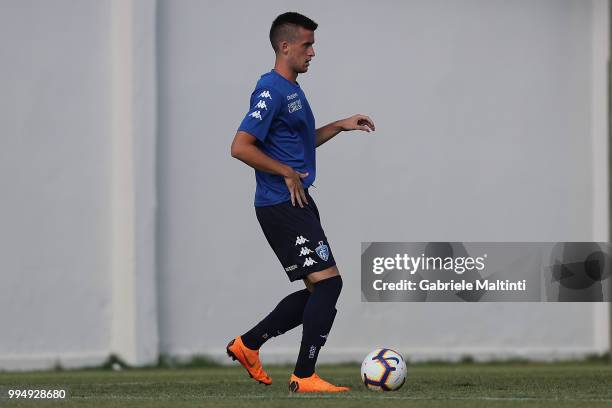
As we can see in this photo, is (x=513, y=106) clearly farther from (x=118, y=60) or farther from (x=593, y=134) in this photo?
(x=118, y=60)

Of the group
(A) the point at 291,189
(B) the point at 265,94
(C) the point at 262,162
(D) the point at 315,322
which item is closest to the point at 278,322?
(D) the point at 315,322

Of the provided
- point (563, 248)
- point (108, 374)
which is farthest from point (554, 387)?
point (563, 248)

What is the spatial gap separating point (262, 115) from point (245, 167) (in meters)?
4.49

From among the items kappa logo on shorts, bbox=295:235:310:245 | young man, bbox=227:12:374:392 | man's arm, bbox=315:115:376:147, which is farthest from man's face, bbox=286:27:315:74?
kappa logo on shorts, bbox=295:235:310:245

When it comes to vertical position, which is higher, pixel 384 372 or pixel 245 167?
pixel 245 167

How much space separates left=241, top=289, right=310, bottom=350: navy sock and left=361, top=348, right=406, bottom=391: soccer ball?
47 centimetres

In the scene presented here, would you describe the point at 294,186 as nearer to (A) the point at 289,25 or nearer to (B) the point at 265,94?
(B) the point at 265,94

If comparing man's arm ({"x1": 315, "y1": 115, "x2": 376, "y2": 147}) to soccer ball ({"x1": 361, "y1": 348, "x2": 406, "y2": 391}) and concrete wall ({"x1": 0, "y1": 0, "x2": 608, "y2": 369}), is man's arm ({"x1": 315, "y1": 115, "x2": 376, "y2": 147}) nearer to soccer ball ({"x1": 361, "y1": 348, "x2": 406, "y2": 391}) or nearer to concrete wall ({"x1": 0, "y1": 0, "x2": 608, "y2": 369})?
soccer ball ({"x1": 361, "y1": 348, "x2": 406, "y2": 391})

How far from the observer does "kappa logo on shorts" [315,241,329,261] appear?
19.0ft

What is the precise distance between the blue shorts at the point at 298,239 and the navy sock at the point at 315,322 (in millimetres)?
104

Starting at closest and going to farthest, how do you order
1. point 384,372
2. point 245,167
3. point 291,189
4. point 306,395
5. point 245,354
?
point 306,395
point 291,189
point 384,372
point 245,354
point 245,167

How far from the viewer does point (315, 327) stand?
5809 millimetres

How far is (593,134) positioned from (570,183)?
0.51 metres

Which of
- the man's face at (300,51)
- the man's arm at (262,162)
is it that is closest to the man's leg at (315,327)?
the man's arm at (262,162)
